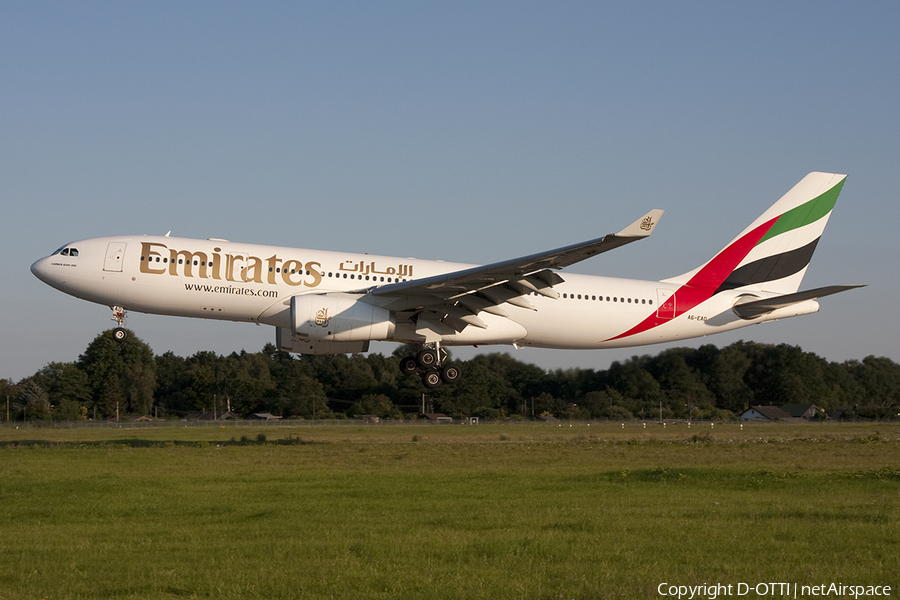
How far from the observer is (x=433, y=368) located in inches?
1187

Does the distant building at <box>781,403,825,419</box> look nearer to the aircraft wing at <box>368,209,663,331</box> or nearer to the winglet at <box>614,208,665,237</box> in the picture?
the aircraft wing at <box>368,209,663,331</box>

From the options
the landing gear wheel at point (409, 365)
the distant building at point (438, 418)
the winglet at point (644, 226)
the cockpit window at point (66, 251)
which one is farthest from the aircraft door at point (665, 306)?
the distant building at point (438, 418)

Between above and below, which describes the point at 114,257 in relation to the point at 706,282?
above

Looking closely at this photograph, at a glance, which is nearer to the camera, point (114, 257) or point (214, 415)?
point (114, 257)

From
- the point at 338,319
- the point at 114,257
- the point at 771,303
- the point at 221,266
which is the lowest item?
the point at 338,319

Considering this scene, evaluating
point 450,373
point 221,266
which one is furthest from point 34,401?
point 450,373

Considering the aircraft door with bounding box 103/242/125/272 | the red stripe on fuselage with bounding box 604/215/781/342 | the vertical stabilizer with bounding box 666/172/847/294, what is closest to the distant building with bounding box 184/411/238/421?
the aircraft door with bounding box 103/242/125/272

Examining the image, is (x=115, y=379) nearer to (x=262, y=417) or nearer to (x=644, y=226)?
(x=262, y=417)

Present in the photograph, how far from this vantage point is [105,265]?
28391mm

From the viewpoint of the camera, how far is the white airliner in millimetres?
27781

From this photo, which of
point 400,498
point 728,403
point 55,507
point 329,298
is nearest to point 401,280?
point 329,298

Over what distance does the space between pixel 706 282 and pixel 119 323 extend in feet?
64.8

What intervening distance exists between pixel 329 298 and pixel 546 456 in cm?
880

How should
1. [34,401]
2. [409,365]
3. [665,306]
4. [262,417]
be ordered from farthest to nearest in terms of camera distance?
[34,401] → [262,417] → [665,306] → [409,365]
